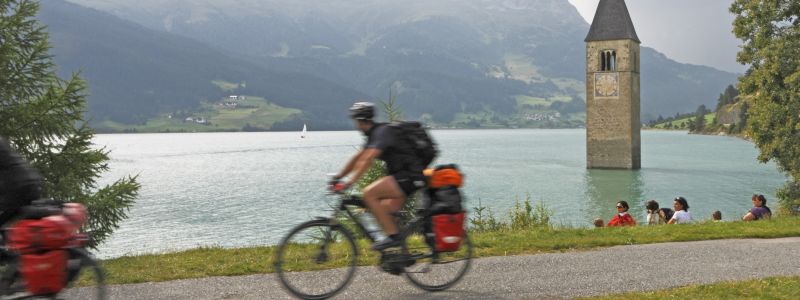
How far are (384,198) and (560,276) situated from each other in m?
2.63

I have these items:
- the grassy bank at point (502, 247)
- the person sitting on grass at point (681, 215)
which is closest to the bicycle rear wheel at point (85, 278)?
the grassy bank at point (502, 247)

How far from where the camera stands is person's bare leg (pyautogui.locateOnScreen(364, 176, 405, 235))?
276 inches

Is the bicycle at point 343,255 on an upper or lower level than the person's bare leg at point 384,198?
lower

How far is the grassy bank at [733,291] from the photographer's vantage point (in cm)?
712

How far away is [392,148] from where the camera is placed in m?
7.02

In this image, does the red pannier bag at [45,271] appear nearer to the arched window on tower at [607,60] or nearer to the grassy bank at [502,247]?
the grassy bank at [502,247]

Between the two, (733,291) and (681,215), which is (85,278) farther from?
(681,215)

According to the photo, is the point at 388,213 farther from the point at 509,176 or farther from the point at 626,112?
the point at 626,112

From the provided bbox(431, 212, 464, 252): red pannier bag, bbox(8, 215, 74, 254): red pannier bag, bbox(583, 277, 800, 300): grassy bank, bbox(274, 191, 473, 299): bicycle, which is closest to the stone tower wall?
bbox(583, 277, 800, 300): grassy bank

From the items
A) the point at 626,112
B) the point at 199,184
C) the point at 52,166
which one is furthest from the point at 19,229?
the point at 626,112

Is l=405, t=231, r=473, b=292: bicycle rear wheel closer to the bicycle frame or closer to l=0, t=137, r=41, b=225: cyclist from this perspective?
the bicycle frame

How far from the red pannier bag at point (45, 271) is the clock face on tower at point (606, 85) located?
253 feet

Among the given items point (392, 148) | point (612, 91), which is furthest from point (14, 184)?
point (612, 91)

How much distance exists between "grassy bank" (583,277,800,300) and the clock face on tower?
72.9 metres
